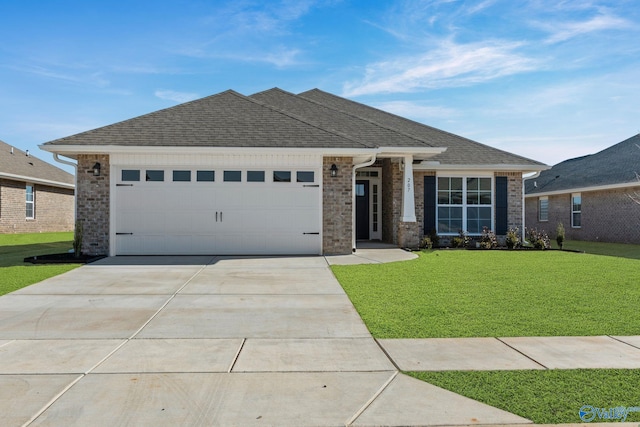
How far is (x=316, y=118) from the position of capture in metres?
17.2

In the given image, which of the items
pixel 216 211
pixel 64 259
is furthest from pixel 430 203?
pixel 64 259

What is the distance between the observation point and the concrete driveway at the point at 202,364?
333 centimetres

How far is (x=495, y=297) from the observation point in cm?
754

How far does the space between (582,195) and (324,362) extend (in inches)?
869

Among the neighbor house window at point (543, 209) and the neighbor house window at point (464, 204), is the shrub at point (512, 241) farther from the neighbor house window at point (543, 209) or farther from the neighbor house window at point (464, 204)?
the neighbor house window at point (543, 209)

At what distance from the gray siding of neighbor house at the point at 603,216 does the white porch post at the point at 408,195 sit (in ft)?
35.7

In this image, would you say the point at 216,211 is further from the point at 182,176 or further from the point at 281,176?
the point at 281,176

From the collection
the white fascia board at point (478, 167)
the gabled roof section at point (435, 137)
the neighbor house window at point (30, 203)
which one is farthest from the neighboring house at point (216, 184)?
the neighbor house window at point (30, 203)

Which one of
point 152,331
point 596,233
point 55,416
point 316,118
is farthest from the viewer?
point 596,233

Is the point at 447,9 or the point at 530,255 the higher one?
the point at 447,9

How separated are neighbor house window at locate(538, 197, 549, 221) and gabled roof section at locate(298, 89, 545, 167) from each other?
925cm

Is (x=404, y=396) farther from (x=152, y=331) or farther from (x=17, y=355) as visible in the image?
(x=17, y=355)

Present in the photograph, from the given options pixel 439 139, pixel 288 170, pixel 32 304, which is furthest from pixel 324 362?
pixel 439 139

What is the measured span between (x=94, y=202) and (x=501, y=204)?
45.4ft
